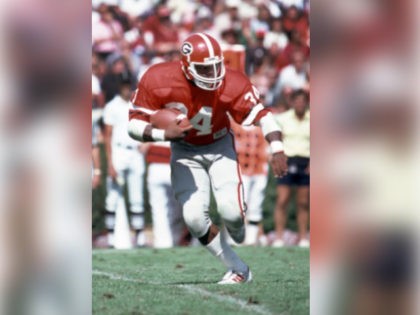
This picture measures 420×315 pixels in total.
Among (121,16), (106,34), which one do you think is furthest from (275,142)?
(121,16)

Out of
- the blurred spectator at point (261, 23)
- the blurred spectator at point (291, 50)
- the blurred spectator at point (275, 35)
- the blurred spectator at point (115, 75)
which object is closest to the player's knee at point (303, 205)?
the blurred spectator at point (291, 50)

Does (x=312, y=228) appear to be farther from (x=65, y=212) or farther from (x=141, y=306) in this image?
(x=141, y=306)

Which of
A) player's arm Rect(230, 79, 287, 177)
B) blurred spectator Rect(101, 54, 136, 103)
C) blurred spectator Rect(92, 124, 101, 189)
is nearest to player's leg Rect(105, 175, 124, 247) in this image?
blurred spectator Rect(92, 124, 101, 189)

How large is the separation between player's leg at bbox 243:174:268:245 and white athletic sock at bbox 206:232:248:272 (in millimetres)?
3310

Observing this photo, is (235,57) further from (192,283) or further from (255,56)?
(192,283)

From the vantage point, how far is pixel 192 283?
7.15 meters

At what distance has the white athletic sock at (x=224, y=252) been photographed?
693 centimetres

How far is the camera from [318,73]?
319 cm

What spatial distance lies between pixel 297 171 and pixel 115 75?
2178 millimetres

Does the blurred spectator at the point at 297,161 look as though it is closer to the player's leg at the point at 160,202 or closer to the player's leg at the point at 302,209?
the player's leg at the point at 302,209

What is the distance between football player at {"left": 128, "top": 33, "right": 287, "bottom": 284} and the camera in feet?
21.2

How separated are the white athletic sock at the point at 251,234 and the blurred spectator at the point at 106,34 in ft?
7.90

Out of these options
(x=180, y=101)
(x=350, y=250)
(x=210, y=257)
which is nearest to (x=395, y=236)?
(x=350, y=250)

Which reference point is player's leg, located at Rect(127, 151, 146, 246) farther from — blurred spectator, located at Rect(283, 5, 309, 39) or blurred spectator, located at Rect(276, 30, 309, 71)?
blurred spectator, located at Rect(283, 5, 309, 39)
